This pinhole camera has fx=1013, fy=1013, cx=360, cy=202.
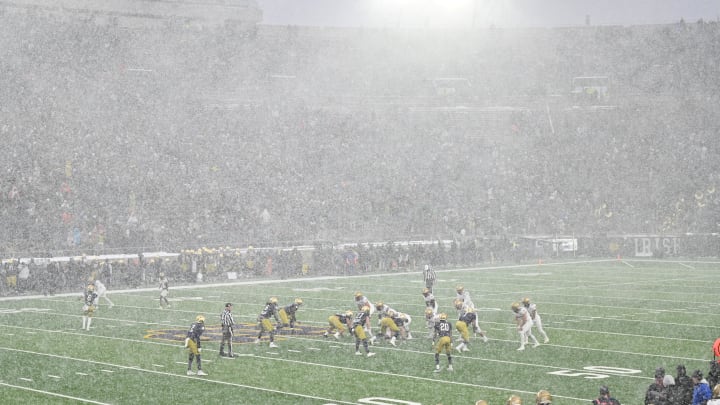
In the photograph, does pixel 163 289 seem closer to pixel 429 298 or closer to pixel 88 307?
pixel 88 307

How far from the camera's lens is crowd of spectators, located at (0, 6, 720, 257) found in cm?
3938

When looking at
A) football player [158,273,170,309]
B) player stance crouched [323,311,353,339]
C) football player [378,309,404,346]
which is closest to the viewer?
football player [378,309,404,346]

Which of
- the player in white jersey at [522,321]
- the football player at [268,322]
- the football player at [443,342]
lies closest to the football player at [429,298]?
the player in white jersey at [522,321]

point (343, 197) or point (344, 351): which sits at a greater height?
point (343, 197)

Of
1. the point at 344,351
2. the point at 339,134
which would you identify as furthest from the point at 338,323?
the point at 339,134

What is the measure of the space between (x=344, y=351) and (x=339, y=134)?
3195 cm

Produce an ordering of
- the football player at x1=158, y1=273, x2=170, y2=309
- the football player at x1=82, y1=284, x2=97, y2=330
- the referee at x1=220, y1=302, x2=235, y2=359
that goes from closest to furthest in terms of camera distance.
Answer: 1. the referee at x1=220, y1=302, x2=235, y2=359
2. the football player at x1=82, y1=284, x2=97, y2=330
3. the football player at x1=158, y1=273, x2=170, y2=309

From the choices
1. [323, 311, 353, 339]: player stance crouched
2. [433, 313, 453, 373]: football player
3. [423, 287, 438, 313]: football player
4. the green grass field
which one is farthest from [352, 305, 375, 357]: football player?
[423, 287, 438, 313]: football player

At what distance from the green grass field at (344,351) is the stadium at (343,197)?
0.10m

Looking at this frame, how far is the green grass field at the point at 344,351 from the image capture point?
15867mm

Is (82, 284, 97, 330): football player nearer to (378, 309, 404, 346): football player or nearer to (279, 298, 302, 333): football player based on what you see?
(279, 298, 302, 333): football player

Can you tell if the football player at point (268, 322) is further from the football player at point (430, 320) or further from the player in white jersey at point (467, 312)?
the player in white jersey at point (467, 312)

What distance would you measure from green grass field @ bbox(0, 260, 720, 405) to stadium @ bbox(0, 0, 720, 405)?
0.10 metres

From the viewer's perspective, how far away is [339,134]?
169ft
